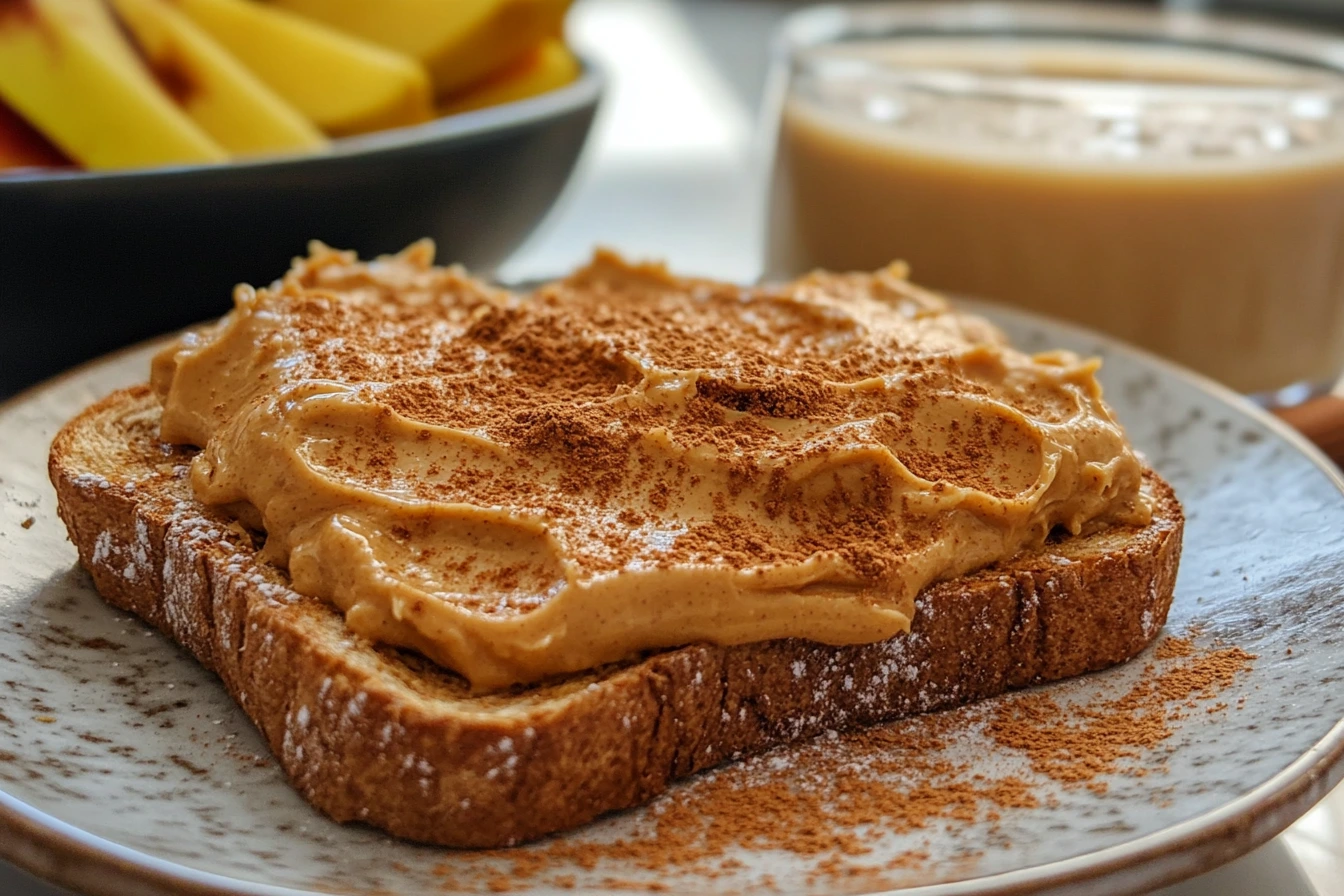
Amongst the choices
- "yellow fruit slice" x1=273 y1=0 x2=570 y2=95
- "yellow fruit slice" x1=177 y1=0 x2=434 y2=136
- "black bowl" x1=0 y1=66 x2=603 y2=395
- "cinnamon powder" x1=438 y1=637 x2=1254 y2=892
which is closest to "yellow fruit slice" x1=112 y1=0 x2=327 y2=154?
"yellow fruit slice" x1=177 y1=0 x2=434 y2=136

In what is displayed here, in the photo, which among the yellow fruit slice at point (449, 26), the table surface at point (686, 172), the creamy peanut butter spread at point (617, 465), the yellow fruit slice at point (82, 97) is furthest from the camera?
the yellow fruit slice at point (449, 26)

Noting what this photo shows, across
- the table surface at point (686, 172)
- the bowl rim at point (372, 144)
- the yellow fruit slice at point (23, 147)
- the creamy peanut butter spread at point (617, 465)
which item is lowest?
the table surface at point (686, 172)

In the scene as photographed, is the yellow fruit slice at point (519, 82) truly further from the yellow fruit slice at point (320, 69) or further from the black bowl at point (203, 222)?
the black bowl at point (203, 222)

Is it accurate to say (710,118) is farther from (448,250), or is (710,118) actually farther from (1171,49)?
(448,250)

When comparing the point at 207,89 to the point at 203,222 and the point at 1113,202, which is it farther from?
the point at 1113,202

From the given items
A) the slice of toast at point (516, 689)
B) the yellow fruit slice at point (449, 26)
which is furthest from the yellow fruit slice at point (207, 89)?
the slice of toast at point (516, 689)

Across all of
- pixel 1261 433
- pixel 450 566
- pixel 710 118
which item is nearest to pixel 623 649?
pixel 450 566

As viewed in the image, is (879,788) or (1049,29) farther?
(1049,29)

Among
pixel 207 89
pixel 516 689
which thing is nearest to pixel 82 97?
pixel 207 89
